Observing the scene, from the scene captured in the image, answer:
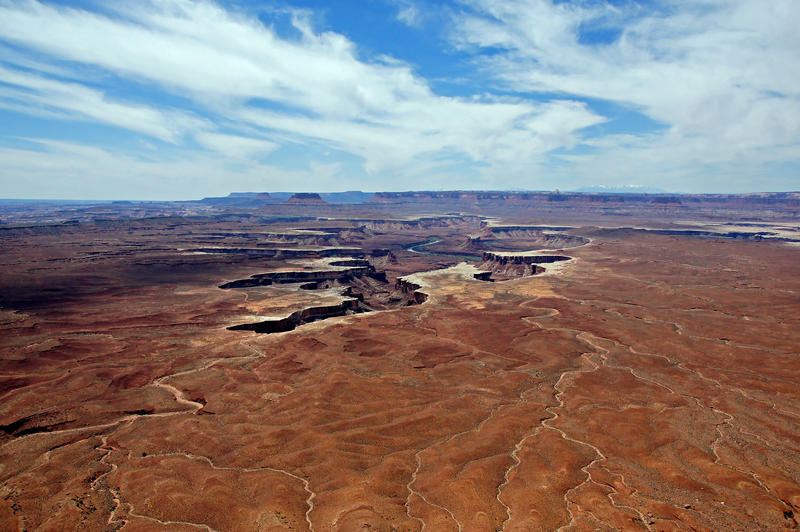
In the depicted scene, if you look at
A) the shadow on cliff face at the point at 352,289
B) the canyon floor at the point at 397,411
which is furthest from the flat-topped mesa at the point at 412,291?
the canyon floor at the point at 397,411

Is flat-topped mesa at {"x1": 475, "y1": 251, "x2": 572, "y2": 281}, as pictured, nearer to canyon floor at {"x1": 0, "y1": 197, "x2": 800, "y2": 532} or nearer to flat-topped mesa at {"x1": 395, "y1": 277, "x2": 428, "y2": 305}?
flat-topped mesa at {"x1": 395, "y1": 277, "x2": 428, "y2": 305}

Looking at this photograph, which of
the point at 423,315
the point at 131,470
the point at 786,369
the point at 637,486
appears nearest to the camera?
the point at 637,486

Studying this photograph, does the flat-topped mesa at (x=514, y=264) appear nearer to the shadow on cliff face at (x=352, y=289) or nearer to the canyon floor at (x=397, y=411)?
the shadow on cliff face at (x=352, y=289)

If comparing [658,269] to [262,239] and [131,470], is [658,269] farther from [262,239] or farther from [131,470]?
[262,239]

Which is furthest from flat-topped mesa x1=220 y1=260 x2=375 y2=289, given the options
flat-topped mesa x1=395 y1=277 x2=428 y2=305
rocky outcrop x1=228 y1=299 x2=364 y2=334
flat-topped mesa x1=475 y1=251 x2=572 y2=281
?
flat-topped mesa x1=475 y1=251 x2=572 y2=281

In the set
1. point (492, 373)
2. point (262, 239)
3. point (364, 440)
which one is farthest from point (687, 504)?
point (262, 239)

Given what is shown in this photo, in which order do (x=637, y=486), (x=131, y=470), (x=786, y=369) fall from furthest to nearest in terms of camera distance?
1. (x=786, y=369)
2. (x=131, y=470)
3. (x=637, y=486)
